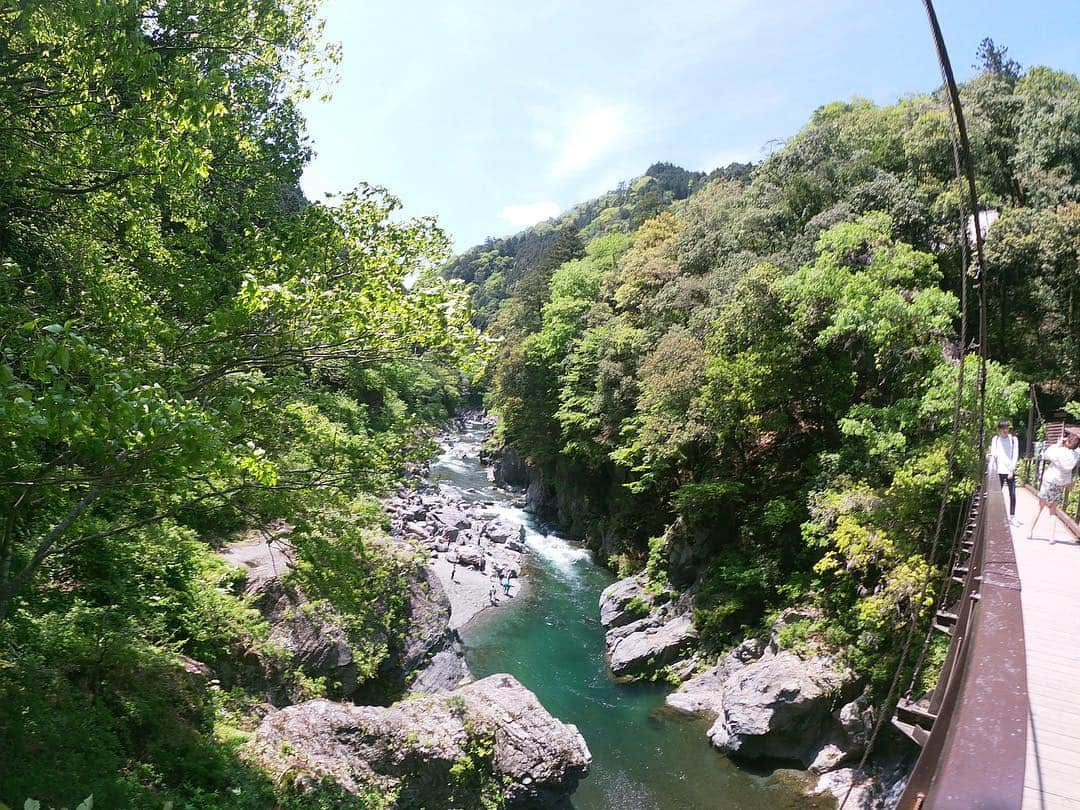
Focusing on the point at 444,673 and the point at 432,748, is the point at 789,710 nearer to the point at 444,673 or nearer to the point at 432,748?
the point at 432,748

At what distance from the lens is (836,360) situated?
18.4 meters

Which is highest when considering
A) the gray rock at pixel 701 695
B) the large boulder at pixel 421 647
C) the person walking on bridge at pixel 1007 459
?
the person walking on bridge at pixel 1007 459

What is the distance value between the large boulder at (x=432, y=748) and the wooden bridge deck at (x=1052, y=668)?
8.75 m

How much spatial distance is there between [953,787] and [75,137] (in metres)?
7.87

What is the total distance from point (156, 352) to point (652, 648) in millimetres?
17127

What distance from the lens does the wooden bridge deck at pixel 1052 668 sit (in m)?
3.39

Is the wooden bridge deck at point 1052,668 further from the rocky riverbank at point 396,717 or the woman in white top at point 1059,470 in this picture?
the rocky riverbank at point 396,717

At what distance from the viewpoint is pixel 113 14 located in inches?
156

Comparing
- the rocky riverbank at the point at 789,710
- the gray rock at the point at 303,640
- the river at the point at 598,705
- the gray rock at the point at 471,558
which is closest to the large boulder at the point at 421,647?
the gray rock at the point at 303,640

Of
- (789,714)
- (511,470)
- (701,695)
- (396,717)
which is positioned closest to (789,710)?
(789,714)

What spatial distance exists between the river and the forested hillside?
9.39ft

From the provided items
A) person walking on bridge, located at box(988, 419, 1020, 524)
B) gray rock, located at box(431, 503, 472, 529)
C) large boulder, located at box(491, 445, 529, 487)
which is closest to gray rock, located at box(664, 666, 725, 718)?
person walking on bridge, located at box(988, 419, 1020, 524)

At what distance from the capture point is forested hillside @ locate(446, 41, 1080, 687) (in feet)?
47.3

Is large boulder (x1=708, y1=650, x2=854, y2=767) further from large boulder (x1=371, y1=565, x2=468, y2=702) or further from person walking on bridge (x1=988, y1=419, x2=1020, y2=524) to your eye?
large boulder (x1=371, y1=565, x2=468, y2=702)
